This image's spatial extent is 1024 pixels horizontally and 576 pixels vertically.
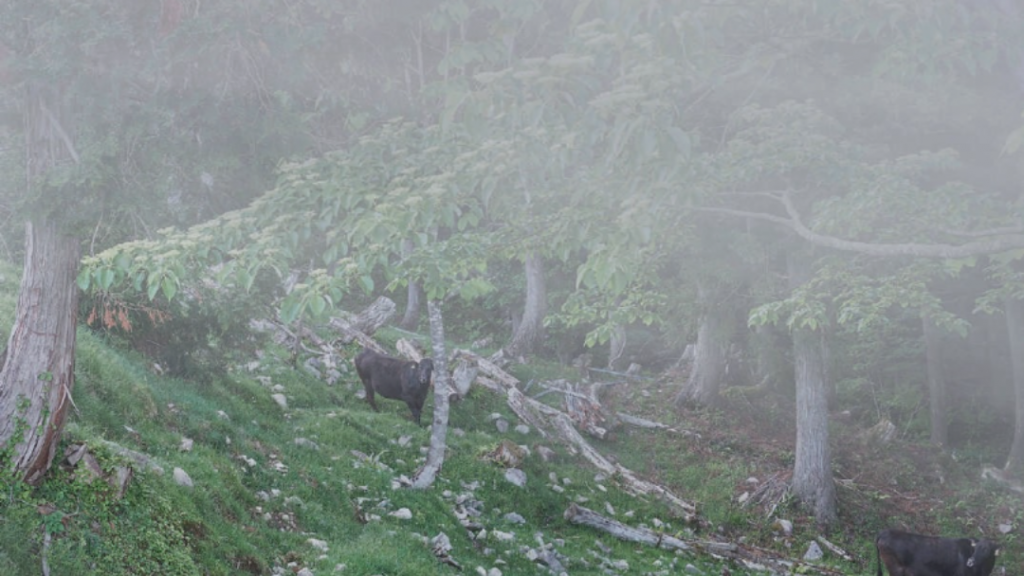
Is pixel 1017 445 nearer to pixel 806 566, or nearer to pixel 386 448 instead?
pixel 806 566

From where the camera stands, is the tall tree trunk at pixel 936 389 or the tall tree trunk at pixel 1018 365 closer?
the tall tree trunk at pixel 1018 365

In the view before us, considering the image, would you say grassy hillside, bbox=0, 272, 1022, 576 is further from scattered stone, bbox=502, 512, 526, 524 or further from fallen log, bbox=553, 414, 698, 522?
fallen log, bbox=553, 414, 698, 522

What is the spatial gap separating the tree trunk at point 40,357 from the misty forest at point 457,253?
→ 1.4 inches

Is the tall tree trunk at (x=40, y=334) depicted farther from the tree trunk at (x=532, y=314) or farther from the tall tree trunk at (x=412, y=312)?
the tall tree trunk at (x=412, y=312)

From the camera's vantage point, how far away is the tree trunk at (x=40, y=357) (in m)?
7.39

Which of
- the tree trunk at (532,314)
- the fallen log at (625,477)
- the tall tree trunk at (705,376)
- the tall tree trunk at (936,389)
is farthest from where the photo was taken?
the tree trunk at (532,314)

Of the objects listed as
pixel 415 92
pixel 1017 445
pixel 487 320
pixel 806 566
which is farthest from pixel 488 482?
pixel 487 320

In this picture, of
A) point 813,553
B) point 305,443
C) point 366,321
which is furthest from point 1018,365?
point 305,443

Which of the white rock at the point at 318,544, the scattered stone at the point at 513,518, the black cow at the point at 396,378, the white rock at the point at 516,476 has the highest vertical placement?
the white rock at the point at 318,544

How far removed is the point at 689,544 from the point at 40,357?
9532mm

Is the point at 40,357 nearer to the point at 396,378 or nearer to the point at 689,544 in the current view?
the point at 396,378

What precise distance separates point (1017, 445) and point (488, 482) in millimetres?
14437

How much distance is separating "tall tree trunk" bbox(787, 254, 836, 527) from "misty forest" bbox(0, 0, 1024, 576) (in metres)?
0.06

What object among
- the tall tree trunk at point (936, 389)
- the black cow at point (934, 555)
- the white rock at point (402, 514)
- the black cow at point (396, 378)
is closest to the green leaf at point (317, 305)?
the white rock at point (402, 514)
